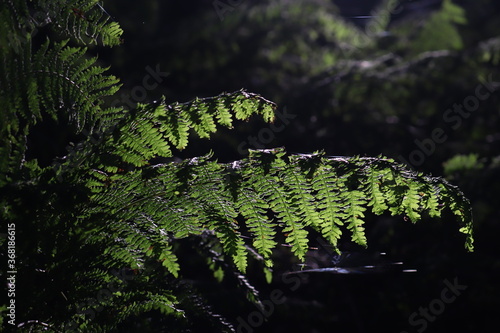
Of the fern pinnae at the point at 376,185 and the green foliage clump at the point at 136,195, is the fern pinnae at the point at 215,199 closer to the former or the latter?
the green foliage clump at the point at 136,195

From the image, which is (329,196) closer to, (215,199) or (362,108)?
(215,199)

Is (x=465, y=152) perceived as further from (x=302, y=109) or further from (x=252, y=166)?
(x=252, y=166)

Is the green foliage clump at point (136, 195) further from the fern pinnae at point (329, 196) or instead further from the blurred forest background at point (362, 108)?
the blurred forest background at point (362, 108)

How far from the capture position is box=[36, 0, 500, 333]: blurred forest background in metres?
2.56

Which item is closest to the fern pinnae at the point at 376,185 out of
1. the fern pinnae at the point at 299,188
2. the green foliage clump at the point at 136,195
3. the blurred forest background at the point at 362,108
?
the green foliage clump at the point at 136,195

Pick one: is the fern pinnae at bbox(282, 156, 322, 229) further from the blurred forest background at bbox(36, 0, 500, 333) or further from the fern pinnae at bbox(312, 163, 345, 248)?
the blurred forest background at bbox(36, 0, 500, 333)

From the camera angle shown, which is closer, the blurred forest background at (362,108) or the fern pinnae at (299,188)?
the fern pinnae at (299,188)

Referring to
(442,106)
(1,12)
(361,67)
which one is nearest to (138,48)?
(361,67)

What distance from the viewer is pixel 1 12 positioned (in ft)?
3.19

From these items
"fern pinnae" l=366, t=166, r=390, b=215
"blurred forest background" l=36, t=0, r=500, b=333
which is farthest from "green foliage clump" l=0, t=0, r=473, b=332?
"blurred forest background" l=36, t=0, r=500, b=333

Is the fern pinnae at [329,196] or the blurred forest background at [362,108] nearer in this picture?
the fern pinnae at [329,196]

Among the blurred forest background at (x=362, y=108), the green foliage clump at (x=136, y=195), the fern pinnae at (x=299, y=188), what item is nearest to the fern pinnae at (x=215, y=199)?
the green foliage clump at (x=136, y=195)

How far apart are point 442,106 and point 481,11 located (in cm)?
226

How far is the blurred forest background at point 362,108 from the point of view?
2.56 metres
